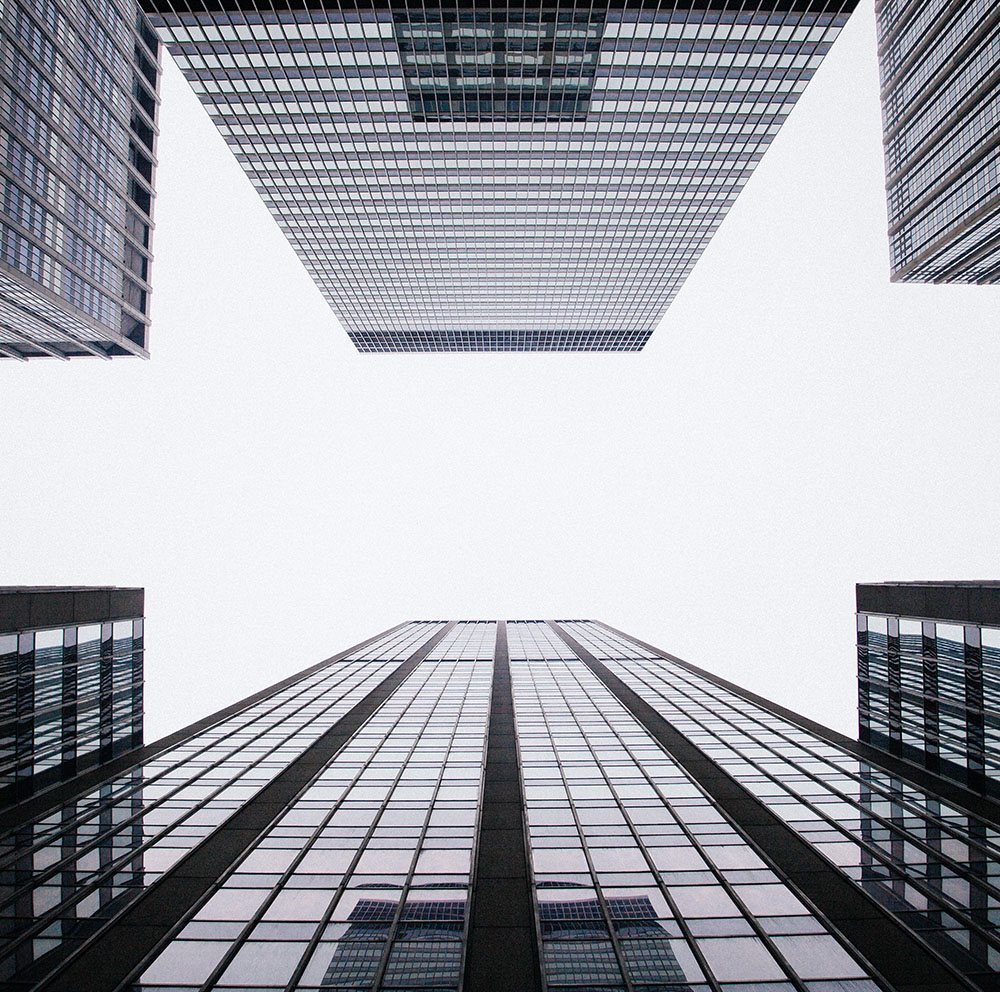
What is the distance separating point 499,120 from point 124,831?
3246 inches

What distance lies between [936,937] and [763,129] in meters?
87.6

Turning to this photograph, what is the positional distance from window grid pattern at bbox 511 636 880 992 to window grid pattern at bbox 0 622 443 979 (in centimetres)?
1025

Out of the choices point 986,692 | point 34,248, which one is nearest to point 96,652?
point 986,692

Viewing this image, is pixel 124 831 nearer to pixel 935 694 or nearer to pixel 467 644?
pixel 935 694

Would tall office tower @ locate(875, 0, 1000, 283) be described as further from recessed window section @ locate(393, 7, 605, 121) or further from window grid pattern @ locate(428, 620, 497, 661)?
window grid pattern @ locate(428, 620, 497, 661)

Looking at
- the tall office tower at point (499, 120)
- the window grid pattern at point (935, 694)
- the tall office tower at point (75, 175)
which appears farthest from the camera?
the tall office tower at point (75, 175)

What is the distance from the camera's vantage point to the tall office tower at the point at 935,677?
926 inches

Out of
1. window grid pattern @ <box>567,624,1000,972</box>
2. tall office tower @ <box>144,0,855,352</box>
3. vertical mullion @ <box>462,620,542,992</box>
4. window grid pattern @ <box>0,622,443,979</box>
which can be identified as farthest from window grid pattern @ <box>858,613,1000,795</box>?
tall office tower @ <box>144,0,855,352</box>

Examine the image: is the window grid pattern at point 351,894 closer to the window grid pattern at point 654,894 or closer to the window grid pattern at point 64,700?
the window grid pattern at point 654,894

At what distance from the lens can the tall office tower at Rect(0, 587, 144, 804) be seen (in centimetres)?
2336

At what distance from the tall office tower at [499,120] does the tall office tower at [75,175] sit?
3101 cm

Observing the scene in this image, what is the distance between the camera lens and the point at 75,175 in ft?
331

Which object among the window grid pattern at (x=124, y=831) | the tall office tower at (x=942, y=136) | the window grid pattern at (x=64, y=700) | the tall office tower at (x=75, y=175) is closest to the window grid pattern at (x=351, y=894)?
the window grid pattern at (x=124, y=831)

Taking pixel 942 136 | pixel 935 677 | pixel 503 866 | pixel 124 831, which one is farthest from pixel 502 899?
pixel 942 136
